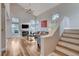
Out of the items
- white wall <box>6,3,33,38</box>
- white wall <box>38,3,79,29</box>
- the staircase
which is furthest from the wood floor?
white wall <box>38,3,79,29</box>

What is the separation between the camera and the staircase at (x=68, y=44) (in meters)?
1.97

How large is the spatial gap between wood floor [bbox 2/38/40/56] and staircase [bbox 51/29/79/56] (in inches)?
11.7

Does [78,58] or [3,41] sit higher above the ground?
[3,41]

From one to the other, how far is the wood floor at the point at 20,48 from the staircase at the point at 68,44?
0.98 feet

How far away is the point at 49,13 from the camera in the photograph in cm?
203

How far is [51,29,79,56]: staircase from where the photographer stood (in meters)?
1.97

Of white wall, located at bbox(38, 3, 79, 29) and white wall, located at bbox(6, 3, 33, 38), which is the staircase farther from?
white wall, located at bbox(6, 3, 33, 38)

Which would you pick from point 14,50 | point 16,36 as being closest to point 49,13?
point 16,36

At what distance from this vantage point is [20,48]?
2006mm

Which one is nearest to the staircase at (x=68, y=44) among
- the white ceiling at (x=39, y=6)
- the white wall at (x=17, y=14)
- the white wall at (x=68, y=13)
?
the white wall at (x=68, y=13)

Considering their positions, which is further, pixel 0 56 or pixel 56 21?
pixel 56 21

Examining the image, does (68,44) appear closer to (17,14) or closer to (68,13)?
(68,13)

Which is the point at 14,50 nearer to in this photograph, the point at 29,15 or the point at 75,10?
the point at 29,15

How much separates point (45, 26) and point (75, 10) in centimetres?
52
